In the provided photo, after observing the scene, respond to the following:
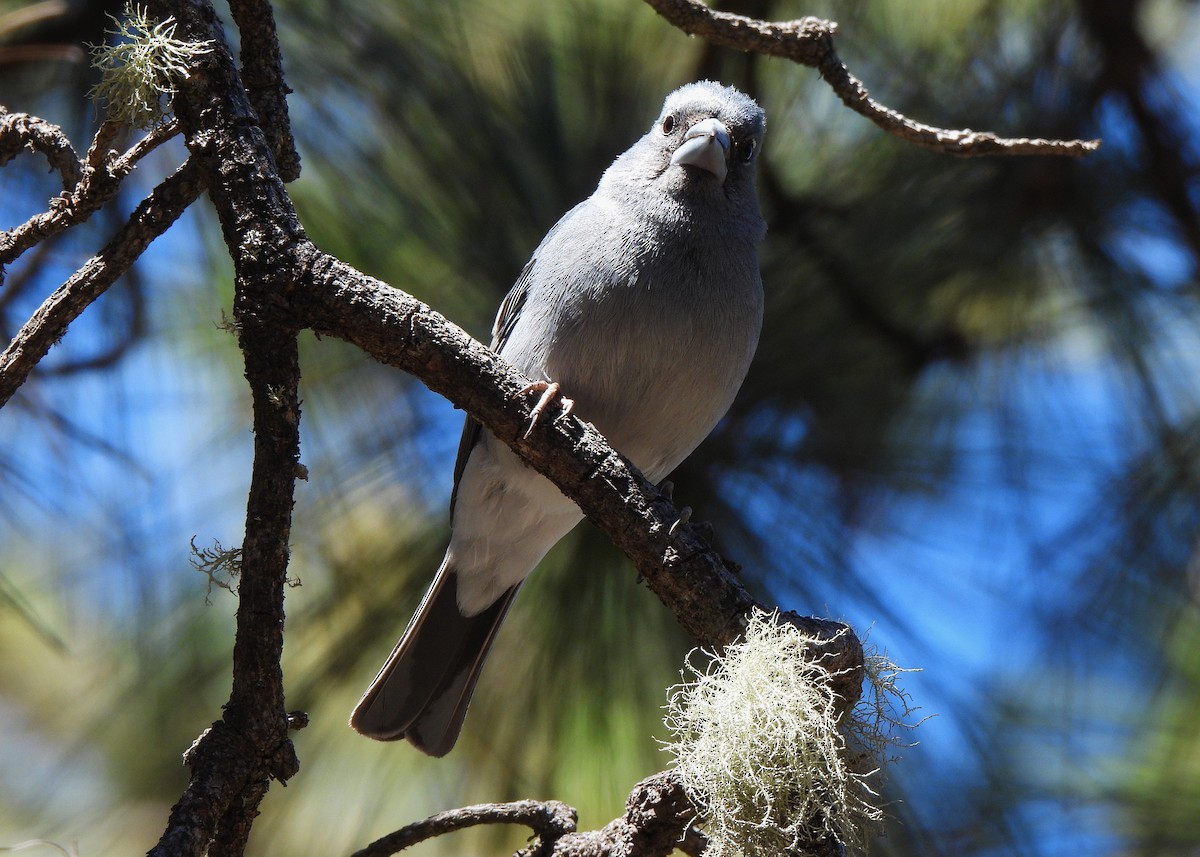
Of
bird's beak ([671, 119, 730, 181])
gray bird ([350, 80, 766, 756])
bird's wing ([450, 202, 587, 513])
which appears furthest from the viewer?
bird's wing ([450, 202, 587, 513])

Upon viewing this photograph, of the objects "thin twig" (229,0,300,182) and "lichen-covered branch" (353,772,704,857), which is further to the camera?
"thin twig" (229,0,300,182)

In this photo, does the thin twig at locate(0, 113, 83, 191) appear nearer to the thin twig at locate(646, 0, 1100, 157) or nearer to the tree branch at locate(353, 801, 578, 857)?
the thin twig at locate(646, 0, 1100, 157)

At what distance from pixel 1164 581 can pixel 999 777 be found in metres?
0.78

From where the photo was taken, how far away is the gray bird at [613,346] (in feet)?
8.43

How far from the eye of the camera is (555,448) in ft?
5.90

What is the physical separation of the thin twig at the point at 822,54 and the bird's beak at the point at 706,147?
1.83 feet

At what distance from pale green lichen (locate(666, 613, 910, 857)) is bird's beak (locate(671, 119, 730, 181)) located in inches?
55.2

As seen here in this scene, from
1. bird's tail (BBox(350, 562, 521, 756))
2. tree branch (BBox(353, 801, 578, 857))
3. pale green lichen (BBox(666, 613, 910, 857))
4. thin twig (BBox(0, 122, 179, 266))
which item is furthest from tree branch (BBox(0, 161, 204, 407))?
bird's tail (BBox(350, 562, 521, 756))

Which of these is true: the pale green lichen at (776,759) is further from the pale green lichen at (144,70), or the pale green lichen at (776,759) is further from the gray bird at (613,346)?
the pale green lichen at (144,70)

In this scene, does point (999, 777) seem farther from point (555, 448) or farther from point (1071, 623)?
point (555, 448)

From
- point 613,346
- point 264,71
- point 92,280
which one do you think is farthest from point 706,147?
point 92,280

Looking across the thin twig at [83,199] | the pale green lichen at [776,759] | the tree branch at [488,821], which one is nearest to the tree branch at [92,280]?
the thin twig at [83,199]

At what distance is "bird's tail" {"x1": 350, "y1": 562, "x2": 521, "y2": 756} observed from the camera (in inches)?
→ 106

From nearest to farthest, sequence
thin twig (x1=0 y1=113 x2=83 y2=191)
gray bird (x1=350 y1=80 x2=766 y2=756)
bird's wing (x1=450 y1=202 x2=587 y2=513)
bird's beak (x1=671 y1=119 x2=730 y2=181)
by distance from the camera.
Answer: thin twig (x1=0 y1=113 x2=83 y2=191)
gray bird (x1=350 y1=80 x2=766 y2=756)
bird's beak (x1=671 y1=119 x2=730 y2=181)
bird's wing (x1=450 y1=202 x2=587 y2=513)
